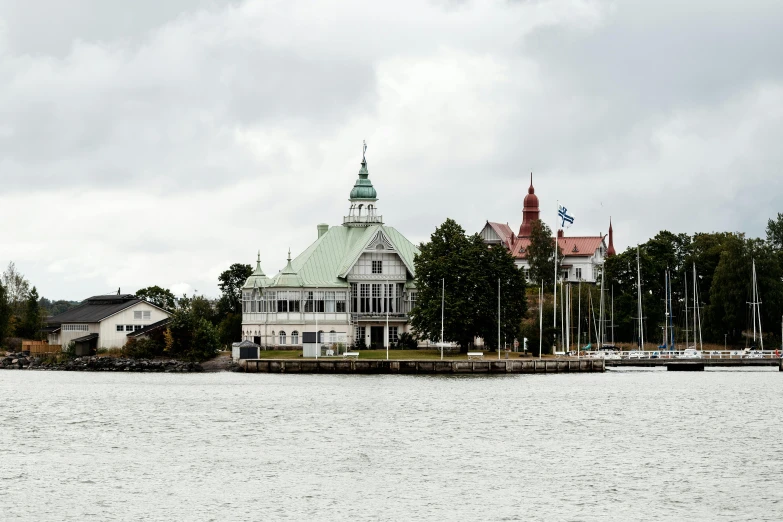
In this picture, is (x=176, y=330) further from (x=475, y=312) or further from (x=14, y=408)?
(x=14, y=408)

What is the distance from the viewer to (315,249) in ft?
358

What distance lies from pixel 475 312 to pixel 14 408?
40.9 m

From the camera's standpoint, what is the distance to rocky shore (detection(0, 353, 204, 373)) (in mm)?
95500

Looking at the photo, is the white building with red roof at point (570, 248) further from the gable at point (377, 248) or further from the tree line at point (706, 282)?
the gable at point (377, 248)

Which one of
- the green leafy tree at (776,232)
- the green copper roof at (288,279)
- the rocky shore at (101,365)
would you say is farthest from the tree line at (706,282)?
the rocky shore at (101,365)

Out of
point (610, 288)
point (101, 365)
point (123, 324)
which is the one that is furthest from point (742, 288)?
point (101, 365)

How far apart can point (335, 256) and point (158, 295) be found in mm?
42007

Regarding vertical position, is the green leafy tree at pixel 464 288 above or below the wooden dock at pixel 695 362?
above

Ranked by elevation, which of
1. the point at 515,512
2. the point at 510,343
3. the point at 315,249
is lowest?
the point at 515,512

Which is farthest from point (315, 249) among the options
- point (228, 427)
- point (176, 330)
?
point (228, 427)

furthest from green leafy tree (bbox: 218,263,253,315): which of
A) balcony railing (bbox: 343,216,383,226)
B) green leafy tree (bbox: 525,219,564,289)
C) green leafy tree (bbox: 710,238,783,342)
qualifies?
green leafy tree (bbox: 710,238,783,342)

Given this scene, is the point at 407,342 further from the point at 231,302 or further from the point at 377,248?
the point at 231,302

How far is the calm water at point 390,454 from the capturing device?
33.5 metres

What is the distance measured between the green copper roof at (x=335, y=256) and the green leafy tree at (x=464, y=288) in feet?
31.4
